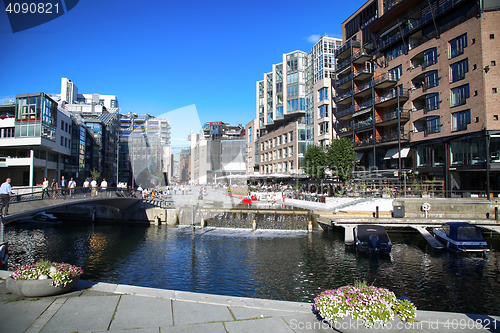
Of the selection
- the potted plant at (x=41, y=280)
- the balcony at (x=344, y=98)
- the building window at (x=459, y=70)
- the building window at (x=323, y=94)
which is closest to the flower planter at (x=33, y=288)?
the potted plant at (x=41, y=280)

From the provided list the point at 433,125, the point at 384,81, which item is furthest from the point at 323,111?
the point at 433,125

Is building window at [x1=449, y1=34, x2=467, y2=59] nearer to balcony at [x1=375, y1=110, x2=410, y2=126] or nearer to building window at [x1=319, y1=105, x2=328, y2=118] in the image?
balcony at [x1=375, y1=110, x2=410, y2=126]

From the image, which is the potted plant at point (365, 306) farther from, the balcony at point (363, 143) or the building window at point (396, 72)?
the building window at point (396, 72)

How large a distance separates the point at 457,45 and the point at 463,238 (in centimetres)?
2510

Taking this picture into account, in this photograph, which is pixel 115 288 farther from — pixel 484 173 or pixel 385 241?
pixel 484 173

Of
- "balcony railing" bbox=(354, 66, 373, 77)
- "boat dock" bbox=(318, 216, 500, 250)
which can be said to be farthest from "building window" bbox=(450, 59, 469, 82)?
"boat dock" bbox=(318, 216, 500, 250)

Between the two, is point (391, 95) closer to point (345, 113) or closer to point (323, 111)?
point (345, 113)

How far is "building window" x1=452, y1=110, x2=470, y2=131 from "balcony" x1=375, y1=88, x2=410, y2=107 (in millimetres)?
7909

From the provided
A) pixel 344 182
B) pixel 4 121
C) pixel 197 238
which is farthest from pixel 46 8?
pixel 4 121

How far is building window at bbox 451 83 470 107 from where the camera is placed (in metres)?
34.5

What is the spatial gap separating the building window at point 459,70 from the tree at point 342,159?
1486cm

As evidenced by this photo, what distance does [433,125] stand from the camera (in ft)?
126

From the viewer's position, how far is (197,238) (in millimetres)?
29062

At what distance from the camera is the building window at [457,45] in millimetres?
34969
